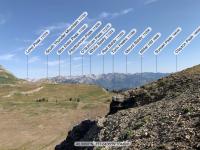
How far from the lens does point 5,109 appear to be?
15475 centimetres

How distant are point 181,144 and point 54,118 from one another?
107024 millimetres

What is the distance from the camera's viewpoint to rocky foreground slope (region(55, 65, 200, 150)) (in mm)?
33406

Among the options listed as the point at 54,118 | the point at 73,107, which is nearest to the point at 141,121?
the point at 54,118

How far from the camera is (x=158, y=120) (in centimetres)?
3906

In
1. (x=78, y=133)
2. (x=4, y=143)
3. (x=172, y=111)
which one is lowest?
(x=4, y=143)

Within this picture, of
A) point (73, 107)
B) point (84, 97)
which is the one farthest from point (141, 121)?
point (84, 97)

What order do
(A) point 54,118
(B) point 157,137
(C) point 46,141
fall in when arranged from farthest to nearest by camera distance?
1. (A) point 54,118
2. (C) point 46,141
3. (B) point 157,137

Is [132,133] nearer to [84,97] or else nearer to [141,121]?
[141,121]

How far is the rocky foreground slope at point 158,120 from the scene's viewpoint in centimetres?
3341

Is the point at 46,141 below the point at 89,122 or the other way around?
below

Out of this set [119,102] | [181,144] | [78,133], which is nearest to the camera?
[181,144]

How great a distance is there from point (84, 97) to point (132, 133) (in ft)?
485

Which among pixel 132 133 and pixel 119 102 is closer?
pixel 132 133

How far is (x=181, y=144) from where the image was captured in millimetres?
31484
